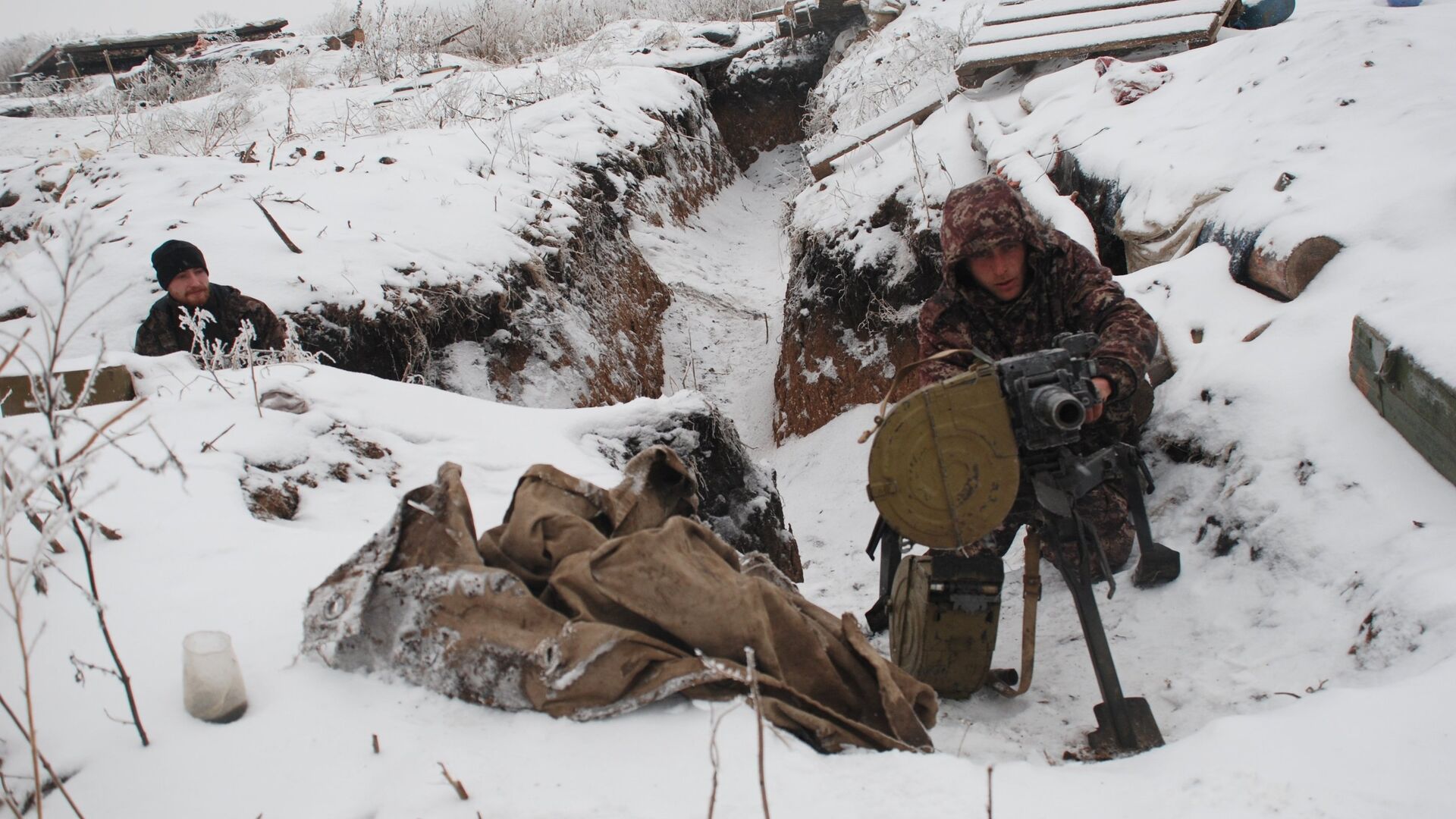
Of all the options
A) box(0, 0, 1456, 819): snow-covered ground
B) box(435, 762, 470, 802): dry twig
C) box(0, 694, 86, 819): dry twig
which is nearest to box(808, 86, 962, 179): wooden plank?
box(0, 0, 1456, 819): snow-covered ground

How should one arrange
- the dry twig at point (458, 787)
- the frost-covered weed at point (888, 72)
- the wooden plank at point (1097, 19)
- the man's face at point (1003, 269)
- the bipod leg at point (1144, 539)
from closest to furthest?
the dry twig at point (458, 787) → the bipod leg at point (1144, 539) → the man's face at point (1003, 269) → the wooden plank at point (1097, 19) → the frost-covered weed at point (888, 72)

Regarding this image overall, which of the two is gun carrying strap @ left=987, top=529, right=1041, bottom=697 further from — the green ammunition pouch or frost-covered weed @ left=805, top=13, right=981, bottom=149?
frost-covered weed @ left=805, top=13, right=981, bottom=149

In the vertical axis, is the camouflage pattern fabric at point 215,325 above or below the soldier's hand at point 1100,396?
above

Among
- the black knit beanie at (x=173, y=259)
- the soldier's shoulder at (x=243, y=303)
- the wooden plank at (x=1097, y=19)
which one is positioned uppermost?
the wooden plank at (x=1097, y=19)

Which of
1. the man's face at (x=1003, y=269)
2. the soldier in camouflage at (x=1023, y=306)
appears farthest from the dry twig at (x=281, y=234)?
the man's face at (x=1003, y=269)

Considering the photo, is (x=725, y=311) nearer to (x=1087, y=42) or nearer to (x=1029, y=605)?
(x=1087, y=42)

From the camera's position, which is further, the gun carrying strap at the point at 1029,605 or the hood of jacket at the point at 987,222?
the hood of jacket at the point at 987,222

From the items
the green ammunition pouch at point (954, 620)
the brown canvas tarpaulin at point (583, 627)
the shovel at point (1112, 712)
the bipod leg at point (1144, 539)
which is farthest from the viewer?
the bipod leg at point (1144, 539)

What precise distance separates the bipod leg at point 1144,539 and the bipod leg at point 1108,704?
61 centimetres

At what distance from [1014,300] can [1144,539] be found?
0.93 m

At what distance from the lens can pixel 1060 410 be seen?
7.54 feet

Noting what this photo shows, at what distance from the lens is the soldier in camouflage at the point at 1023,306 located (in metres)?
3.02

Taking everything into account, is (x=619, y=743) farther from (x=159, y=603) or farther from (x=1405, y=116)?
(x=1405, y=116)

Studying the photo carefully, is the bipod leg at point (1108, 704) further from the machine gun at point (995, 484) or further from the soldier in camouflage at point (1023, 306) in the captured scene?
the soldier in camouflage at point (1023, 306)
